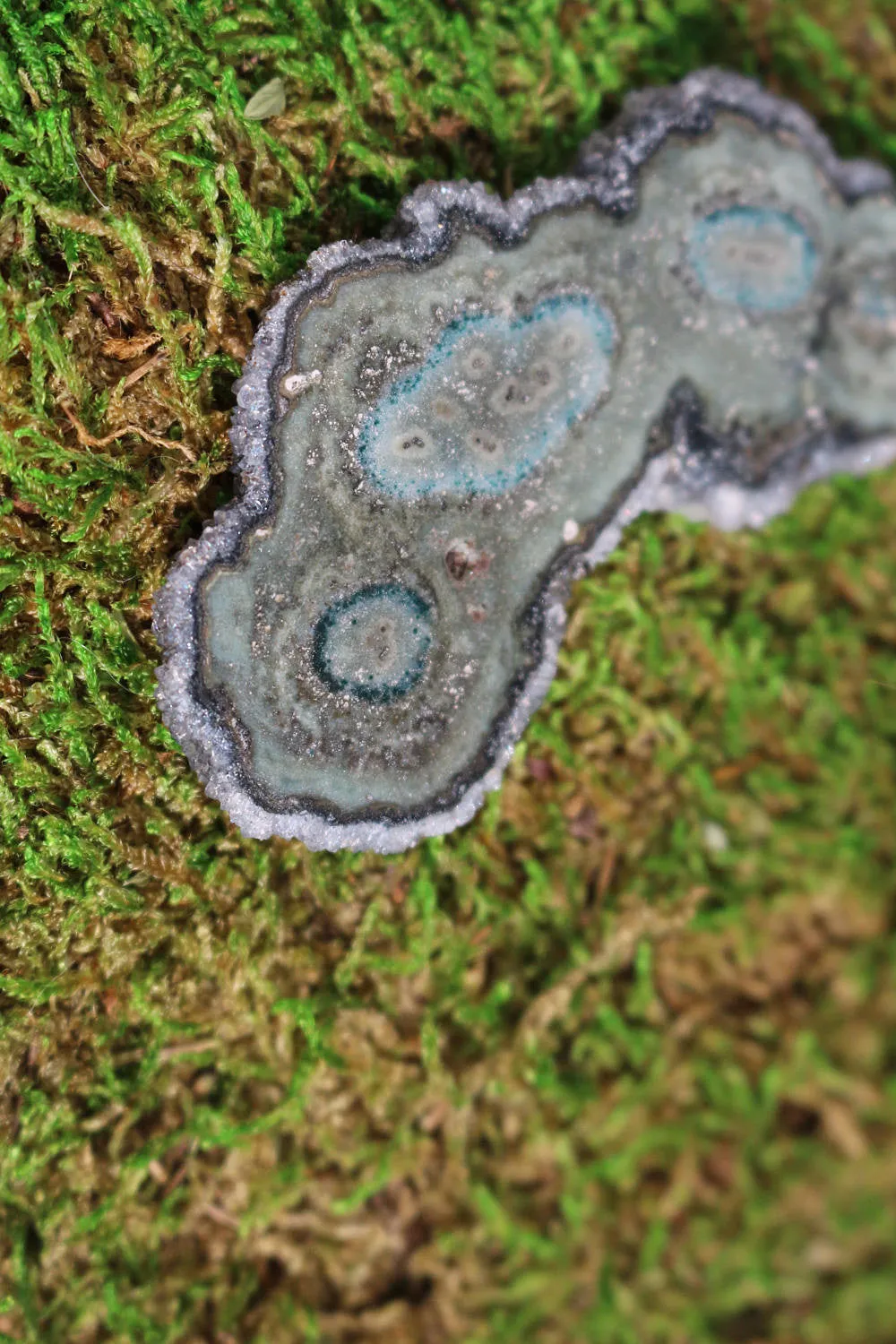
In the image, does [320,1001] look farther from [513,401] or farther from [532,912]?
[513,401]

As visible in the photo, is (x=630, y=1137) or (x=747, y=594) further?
(x=747, y=594)

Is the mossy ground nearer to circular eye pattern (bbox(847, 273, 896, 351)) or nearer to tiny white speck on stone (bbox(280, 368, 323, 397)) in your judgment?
tiny white speck on stone (bbox(280, 368, 323, 397))

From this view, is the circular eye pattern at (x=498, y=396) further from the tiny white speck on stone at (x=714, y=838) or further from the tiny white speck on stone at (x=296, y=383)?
the tiny white speck on stone at (x=714, y=838)

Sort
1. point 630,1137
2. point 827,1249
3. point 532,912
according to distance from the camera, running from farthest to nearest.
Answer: point 532,912 → point 630,1137 → point 827,1249

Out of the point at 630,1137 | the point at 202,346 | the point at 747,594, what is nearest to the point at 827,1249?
the point at 630,1137

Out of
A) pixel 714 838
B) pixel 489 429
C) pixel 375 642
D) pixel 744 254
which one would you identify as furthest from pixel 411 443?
pixel 714 838

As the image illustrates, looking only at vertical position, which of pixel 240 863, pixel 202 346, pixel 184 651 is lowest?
pixel 240 863
